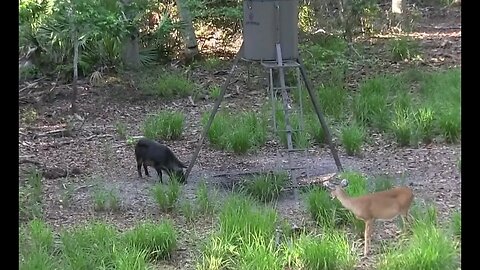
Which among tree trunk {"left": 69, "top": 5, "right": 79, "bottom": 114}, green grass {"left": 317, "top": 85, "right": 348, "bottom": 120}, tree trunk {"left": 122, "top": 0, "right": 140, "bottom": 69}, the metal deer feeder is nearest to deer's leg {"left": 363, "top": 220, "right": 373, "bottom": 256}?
the metal deer feeder

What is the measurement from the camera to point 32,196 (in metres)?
3.06

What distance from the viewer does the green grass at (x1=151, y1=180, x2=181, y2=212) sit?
124 inches

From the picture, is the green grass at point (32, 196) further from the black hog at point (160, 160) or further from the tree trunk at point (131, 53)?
the tree trunk at point (131, 53)

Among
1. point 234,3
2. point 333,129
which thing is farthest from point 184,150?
point 234,3

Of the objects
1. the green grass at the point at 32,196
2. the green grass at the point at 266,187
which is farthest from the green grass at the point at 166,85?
the green grass at the point at 266,187

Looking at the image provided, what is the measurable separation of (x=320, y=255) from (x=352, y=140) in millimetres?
1614

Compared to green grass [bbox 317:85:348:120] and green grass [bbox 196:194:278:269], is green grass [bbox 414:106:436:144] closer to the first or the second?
green grass [bbox 317:85:348:120]

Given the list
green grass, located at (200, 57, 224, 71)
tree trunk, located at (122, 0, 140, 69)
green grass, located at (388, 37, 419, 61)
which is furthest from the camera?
green grass, located at (200, 57, 224, 71)

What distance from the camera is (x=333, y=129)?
4.27m

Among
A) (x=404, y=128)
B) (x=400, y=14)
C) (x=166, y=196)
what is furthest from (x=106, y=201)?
(x=400, y=14)

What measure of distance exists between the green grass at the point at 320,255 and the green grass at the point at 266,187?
789mm

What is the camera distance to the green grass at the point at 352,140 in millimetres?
3941

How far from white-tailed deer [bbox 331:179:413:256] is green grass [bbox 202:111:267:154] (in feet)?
5.05
